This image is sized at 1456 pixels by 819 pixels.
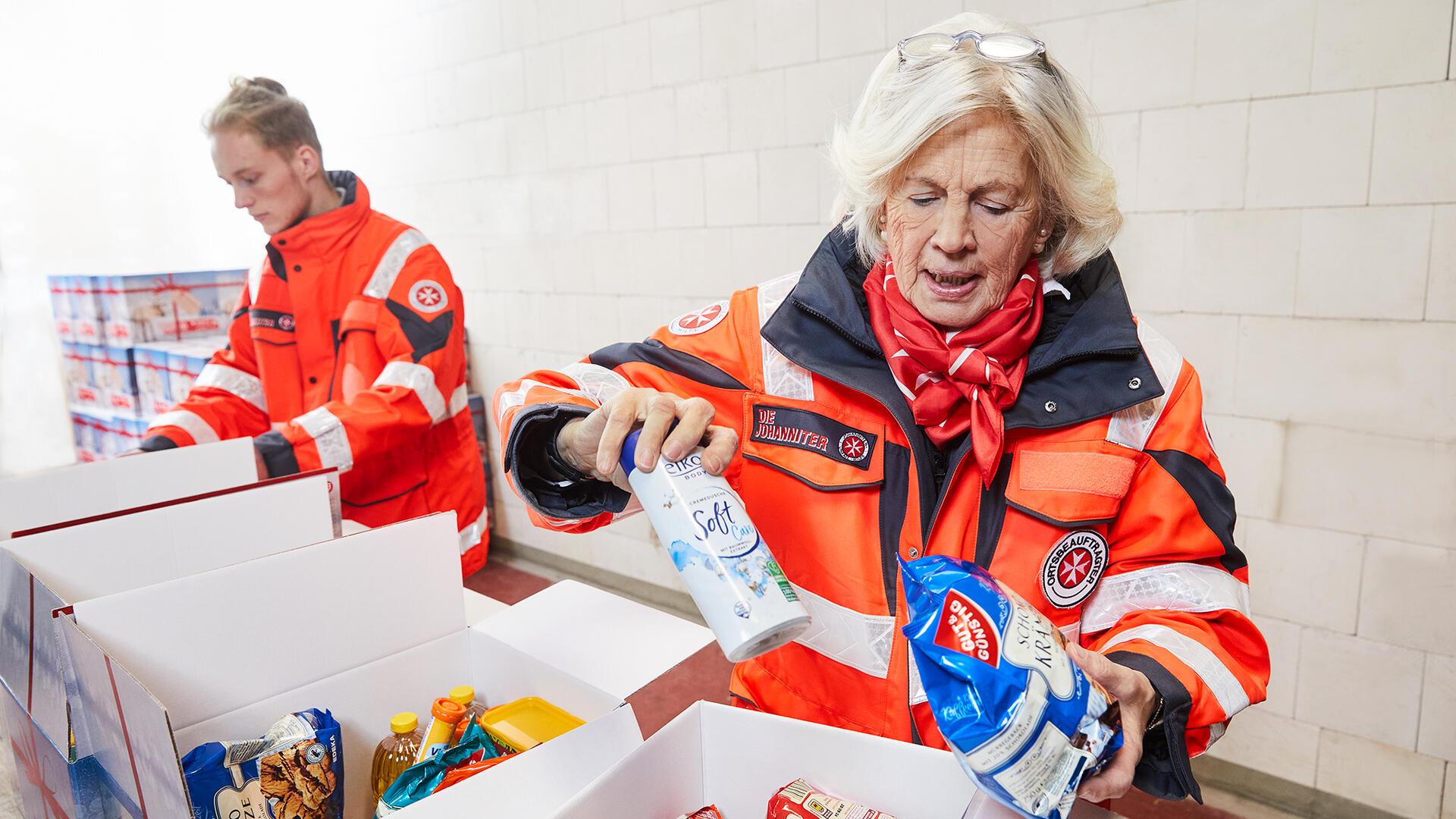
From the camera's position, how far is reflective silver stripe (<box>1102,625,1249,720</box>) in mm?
830

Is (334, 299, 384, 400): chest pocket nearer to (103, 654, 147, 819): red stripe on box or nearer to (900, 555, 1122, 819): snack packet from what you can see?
(103, 654, 147, 819): red stripe on box

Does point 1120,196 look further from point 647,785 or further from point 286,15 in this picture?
point 286,15

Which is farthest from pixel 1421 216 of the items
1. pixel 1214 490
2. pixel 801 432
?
pixel 801 432

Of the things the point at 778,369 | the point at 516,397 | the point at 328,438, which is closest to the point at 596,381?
the point at 516,397

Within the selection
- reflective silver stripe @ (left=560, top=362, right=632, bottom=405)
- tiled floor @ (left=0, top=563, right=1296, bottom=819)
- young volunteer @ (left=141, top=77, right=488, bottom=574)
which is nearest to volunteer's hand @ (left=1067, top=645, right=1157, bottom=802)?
reflective silver stripe @ (left=560, top=362, right=632, bottom=405)

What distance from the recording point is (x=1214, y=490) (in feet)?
3.22

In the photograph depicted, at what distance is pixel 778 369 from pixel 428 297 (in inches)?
46.9

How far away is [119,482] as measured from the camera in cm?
136

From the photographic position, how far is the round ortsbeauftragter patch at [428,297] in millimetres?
2018

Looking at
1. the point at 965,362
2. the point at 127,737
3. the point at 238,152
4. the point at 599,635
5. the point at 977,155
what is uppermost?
the point at 238,152

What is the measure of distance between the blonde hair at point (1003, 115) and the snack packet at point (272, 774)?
36.0 inches

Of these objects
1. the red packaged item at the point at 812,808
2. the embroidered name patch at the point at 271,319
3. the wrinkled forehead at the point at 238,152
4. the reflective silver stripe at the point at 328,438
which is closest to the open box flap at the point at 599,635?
the red packaged item at the point at 812,808

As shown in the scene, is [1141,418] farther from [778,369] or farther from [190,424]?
[190,424]

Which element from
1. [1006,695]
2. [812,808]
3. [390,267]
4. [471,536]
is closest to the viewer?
[1006,695]
